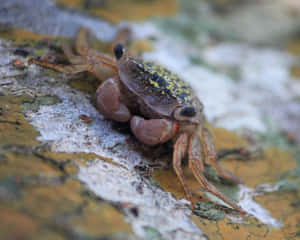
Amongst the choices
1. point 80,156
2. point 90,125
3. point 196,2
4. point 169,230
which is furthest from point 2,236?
point 196,2

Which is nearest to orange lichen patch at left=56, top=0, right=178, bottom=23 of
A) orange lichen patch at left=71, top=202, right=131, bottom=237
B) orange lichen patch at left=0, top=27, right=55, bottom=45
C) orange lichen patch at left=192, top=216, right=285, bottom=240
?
orange lichen patch at left=0, top=27, right=55, bottom=45

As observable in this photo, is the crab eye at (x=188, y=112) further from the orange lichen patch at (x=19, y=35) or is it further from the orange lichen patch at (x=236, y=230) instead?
the orange lichen patch at (x=19, y=35)

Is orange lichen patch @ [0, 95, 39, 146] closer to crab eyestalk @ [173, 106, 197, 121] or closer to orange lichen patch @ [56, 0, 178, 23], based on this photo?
crab eyestalk @ [173, 106, 197, 121]

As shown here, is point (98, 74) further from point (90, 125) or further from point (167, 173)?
point (167, 173)

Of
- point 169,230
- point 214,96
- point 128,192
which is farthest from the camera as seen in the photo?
point 214,96

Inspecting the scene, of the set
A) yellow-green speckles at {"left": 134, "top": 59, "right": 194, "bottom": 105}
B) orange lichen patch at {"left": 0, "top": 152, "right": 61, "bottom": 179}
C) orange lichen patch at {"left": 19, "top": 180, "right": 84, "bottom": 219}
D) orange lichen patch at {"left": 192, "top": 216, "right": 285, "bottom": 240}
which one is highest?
yellow-green speckles at {"left": 134, "top": 59, "right": 194, "bottom": 105}

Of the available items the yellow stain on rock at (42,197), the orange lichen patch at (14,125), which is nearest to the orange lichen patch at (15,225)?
the yellow stain on rock at (42,197)
